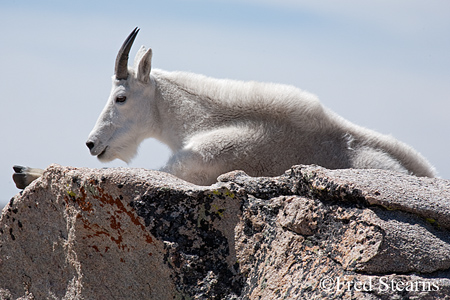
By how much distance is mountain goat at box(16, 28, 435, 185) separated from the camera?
5078mm

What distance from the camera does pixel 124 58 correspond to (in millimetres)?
6449

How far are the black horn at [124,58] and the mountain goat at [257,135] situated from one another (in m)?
0.02

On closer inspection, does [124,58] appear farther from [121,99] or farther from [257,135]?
[257,135]

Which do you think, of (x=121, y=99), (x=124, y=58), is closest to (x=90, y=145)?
(x=121, y=99)

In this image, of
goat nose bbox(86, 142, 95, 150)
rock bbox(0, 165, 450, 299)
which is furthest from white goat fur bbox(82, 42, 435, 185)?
rock bbox(0, 165, 450, 299)

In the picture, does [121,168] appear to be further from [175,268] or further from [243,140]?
[243,140]

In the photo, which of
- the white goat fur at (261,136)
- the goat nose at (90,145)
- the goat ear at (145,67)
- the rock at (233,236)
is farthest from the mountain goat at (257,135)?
the rock at (233,236)

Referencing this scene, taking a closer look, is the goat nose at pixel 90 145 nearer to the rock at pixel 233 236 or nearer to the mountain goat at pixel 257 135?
the mountain goat at pixel 257 135

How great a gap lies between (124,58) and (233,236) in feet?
13.0

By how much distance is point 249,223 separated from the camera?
10.0ft

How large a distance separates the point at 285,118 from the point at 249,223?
2404mm

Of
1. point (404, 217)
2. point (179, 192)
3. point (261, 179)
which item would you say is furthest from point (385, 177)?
point (179, 192)

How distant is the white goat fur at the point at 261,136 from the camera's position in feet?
16.7

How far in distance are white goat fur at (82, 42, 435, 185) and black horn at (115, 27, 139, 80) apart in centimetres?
73
